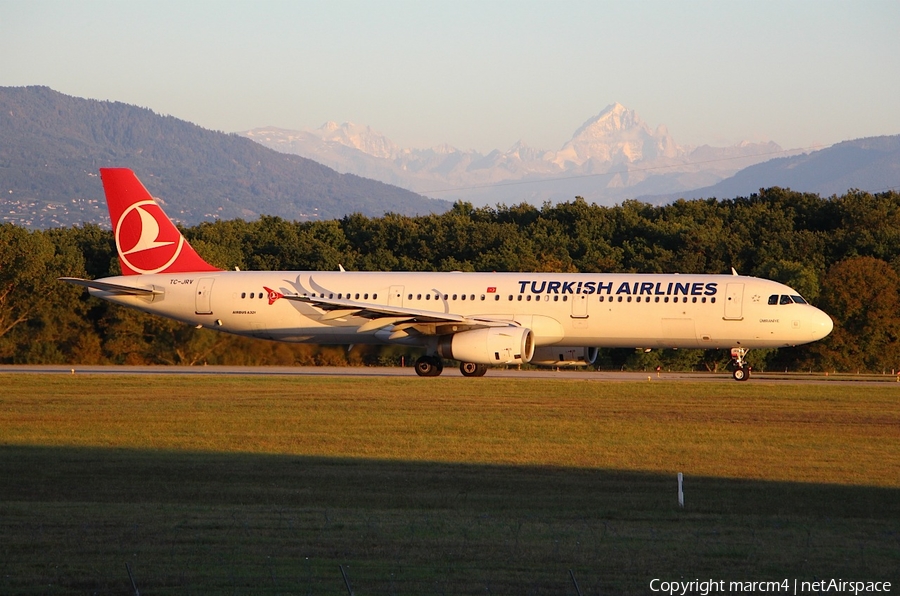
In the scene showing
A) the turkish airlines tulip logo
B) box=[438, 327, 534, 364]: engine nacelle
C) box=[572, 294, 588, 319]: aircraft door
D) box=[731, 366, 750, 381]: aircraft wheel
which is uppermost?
the turkish airlines tulip logo

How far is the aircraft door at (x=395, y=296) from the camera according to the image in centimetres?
3666

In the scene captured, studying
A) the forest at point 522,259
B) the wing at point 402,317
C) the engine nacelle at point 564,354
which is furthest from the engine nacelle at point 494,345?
the forest at point 522,259

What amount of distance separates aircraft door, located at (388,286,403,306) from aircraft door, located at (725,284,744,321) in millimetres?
10243

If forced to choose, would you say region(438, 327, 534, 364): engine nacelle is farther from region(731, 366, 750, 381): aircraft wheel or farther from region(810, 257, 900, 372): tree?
region(810, 257, 900, 372): tree

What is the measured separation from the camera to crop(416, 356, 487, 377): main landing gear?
36469 millimetres

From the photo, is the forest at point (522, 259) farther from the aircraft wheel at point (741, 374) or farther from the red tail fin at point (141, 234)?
the aircraft wheel at point (741, 374)

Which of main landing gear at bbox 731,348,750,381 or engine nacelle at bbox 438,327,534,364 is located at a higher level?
engine nacelle at bbox 438,327,534,364

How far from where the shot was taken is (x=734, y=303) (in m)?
34.2

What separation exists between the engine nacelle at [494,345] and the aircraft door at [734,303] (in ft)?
19.7

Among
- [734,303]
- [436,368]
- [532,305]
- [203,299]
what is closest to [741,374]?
[734,303]

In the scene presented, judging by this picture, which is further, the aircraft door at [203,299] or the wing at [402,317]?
the aircraft door at [203,299]

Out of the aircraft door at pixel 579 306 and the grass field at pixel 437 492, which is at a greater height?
the aircraft door at pixel 579 306

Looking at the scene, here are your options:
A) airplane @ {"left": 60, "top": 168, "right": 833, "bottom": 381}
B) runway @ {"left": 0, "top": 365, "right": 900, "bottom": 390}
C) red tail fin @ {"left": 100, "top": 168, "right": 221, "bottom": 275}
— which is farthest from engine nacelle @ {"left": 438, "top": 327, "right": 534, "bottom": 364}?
red tail fin @ {"left": 100, "top": 168, "right": 221, "bottom": 275}

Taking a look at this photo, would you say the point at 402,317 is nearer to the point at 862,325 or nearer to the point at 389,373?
the point at 389,373
